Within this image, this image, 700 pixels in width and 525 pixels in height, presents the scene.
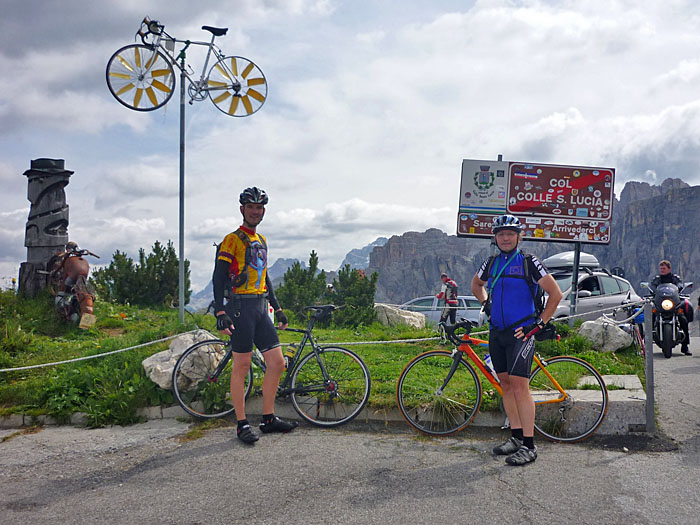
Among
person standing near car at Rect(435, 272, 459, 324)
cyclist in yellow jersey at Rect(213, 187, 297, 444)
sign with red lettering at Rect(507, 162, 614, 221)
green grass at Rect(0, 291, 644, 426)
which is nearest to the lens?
cyclist in yellow jersey at Rect(213, 187, 297, 444)

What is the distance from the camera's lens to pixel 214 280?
17.1ft

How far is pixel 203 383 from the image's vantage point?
6.05 m

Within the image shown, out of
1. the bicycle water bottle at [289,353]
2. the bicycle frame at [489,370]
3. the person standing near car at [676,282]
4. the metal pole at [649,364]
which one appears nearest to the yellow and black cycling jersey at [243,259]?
the bicycle water bottle at [289,353]

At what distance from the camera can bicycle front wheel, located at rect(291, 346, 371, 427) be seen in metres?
5.70

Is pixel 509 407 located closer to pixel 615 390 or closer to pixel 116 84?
pixel 615 390

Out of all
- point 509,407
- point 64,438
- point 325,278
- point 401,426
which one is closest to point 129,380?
point 64,438

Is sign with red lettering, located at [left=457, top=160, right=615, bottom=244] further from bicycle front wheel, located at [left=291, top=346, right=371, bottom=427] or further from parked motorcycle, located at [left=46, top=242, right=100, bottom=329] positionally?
bicycle front wheel, located at [left=291, top=346, right=371, bottom=427]

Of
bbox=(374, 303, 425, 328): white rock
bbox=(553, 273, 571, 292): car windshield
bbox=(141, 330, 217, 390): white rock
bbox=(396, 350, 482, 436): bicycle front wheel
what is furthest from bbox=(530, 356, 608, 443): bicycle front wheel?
bbox=(374, 303, 425, 328): white rock

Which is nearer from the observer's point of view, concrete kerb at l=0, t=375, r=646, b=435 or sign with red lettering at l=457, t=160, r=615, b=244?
concrete kerb at l=0, t=375, r=646, b=435

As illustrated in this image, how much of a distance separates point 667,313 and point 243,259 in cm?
965

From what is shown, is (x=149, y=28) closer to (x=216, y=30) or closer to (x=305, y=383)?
(x=216, y=30)

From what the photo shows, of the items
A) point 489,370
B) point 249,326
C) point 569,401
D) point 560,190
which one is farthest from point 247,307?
point 560,190

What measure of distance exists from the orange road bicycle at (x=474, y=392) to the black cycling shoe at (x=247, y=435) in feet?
4.68

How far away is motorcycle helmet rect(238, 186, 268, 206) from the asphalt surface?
7.35ft
